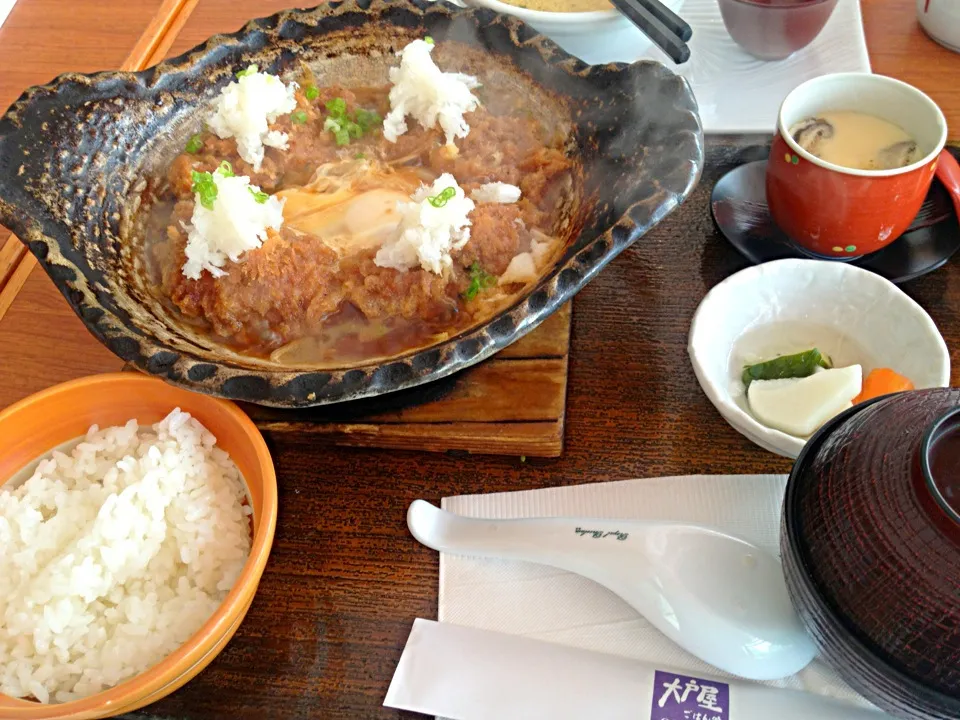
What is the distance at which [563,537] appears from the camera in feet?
4.07

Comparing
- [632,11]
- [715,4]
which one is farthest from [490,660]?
[715,4]

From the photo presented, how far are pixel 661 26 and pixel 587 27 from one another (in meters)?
0.20

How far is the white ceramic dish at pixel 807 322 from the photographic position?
1368 millimetres

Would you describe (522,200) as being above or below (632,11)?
below

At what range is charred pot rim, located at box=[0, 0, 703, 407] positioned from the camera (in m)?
1.24

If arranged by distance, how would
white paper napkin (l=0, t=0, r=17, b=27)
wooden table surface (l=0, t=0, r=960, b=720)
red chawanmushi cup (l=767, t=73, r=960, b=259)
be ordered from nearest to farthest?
wooden table surface (l=0, t=0, r=960, b=720), red chawanmushi cup (l=767, t=73, r=960, b=259), white paper napkin (l=0, t=0, r=17, b=27)

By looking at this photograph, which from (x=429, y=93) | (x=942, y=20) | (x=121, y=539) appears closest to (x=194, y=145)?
(x=429, y=93)

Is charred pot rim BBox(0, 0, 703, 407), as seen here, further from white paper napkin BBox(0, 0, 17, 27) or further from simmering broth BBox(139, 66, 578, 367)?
white paper napkin BBox(0, 0, 17, 27)

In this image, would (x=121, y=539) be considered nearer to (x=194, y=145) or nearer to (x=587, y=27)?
(x=194, y=145)

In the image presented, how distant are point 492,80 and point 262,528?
1.21 meters

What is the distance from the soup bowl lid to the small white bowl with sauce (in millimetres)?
1294

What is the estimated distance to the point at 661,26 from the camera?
1.80m

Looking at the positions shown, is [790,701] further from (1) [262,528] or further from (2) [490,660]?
(1) [262,528]

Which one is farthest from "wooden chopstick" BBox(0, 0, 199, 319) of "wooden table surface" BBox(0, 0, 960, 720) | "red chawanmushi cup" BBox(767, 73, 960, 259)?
"red chawanmushi cup" BBox(767, 73, 960, 259)
